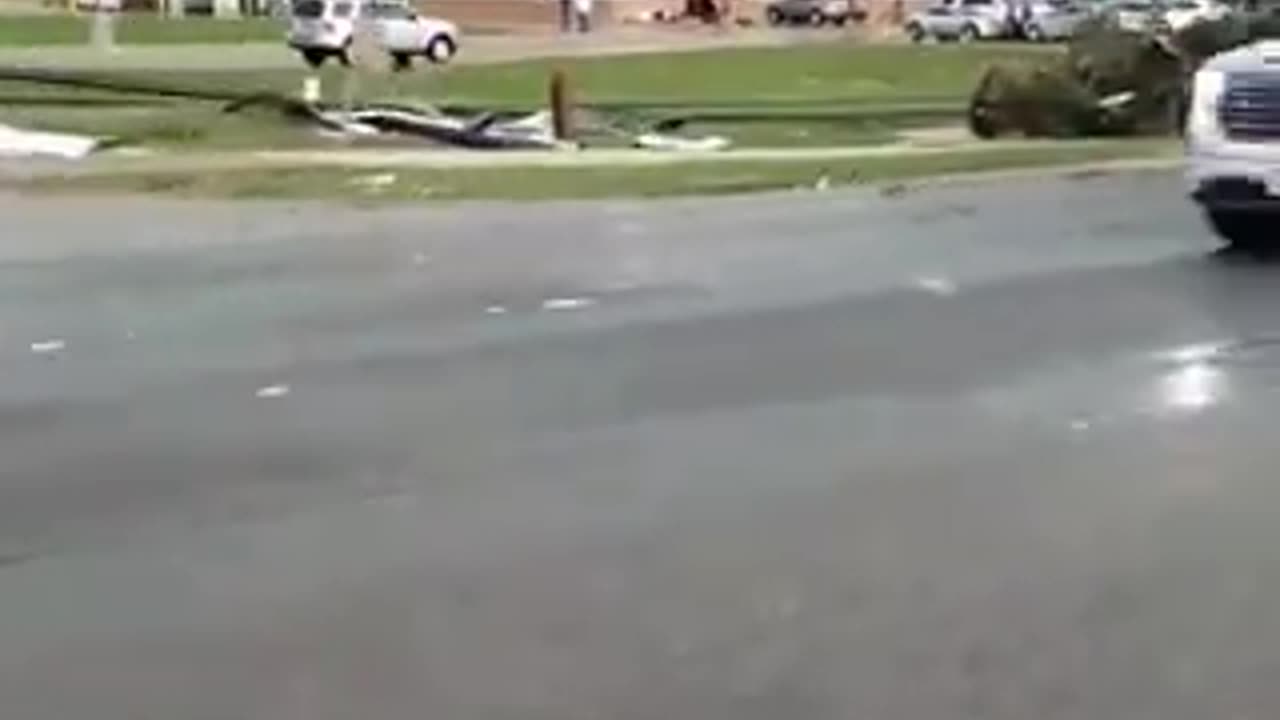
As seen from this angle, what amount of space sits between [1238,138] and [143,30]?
59592mm

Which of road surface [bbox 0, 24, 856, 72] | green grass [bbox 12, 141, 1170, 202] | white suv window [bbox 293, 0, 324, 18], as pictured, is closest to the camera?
green grass [bbox 12, 141, 1170, 202]

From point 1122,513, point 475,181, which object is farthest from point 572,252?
point 1122,513

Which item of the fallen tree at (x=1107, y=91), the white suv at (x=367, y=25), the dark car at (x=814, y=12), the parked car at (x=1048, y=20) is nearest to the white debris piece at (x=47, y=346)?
the fallen tree at (x=1107, y=91)

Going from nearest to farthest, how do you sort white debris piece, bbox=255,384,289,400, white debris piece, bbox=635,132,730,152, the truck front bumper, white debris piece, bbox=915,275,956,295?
white debris piece, bbox=255,384,289,400 < white debris piece, bbox=915,275,956,295 < the truck front bumper < white debris piece, bbox=635,132,730,152

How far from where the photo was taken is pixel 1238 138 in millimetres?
19266

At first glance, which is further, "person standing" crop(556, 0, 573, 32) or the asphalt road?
"person standing" crop(556, 0, 573, 32)

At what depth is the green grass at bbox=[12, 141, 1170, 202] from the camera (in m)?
26.6

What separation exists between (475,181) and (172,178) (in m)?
2.92

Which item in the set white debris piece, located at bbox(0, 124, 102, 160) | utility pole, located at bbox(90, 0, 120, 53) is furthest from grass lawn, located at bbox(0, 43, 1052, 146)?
utility pole, located at bbox(90, 0, 120, 53)

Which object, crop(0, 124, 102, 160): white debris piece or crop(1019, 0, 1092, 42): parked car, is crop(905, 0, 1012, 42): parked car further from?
crop(0, 124, 102, 160): white debris piece

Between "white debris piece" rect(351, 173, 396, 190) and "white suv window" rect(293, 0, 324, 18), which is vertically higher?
"white debris piece" rect(351, 173, 396, 190)

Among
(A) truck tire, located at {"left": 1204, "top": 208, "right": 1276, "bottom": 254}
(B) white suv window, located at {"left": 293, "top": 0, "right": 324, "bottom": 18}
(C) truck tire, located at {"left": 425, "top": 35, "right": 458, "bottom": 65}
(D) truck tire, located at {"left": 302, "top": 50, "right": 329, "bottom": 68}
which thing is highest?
(A) truck tire, located at {"left": 1204, "top": 208, "right": 1276, "bottom": 254}

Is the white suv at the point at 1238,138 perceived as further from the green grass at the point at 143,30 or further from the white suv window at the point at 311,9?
the green grass at the point at 143,30

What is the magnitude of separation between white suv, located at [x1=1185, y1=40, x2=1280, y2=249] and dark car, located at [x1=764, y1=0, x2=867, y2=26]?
75967 millimetres
